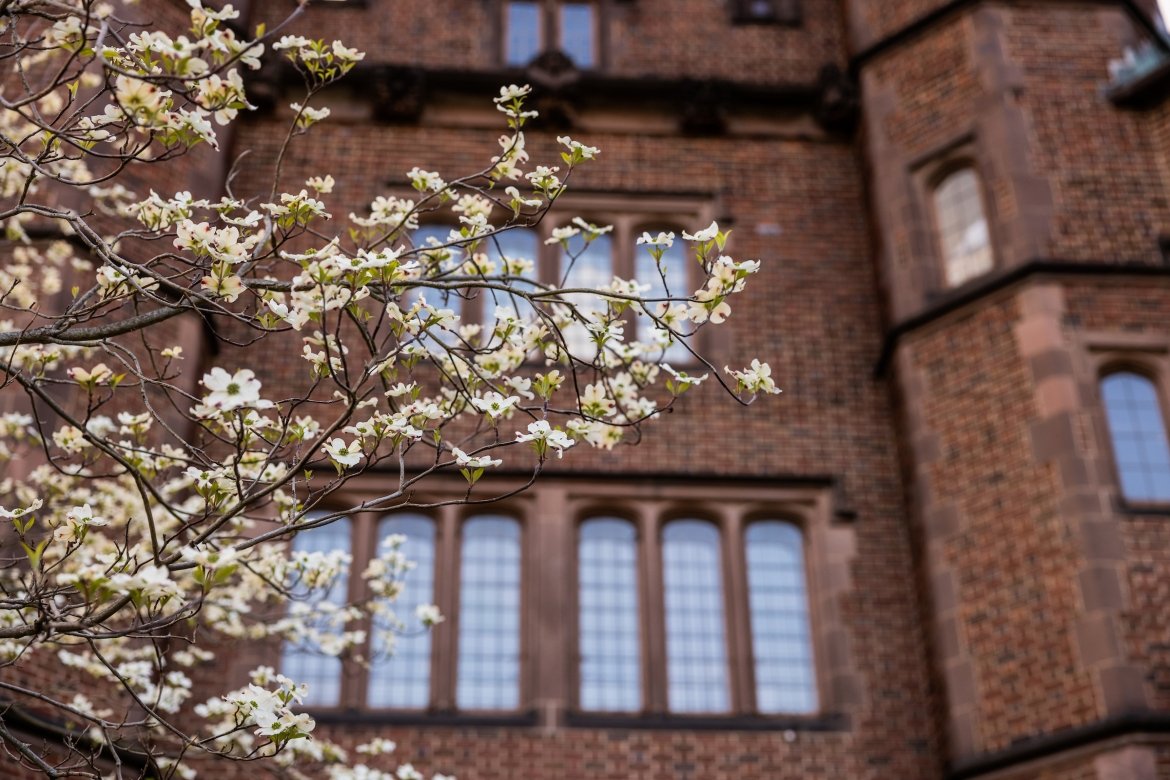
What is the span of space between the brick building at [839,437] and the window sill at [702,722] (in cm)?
3

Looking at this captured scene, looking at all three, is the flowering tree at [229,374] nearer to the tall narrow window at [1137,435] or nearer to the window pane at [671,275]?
the window pane at [671,275]

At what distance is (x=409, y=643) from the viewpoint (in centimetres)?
1135

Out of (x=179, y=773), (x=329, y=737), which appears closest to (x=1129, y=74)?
(x=329, y=737)

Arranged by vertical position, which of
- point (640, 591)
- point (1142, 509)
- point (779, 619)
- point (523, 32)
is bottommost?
point (779, 619)

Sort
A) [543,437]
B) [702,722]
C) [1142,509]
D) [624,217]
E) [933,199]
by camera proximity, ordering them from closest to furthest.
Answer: [543,437] < [1142,509] < [702,722] < [933,199] < [624,217]

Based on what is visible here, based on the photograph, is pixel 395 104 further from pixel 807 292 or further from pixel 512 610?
pixel 512 610

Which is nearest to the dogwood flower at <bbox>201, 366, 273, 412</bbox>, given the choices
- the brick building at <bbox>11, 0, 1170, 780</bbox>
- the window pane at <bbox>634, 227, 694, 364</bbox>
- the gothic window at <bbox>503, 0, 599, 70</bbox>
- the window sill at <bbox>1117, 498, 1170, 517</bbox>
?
the brick building at <bbox>11, 0, 1170, 780</bbox>

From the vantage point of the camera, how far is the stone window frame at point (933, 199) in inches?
488

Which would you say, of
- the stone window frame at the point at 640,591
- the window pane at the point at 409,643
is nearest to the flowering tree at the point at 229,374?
the window pane at the point at 409,643

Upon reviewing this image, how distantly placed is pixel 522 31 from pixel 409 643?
6.42 meters

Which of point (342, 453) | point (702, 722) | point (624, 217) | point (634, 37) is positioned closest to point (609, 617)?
point (702, 722)

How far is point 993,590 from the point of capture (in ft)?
35.5

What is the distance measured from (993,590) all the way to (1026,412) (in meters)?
1.37

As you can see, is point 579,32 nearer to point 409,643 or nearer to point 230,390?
point 409,643
